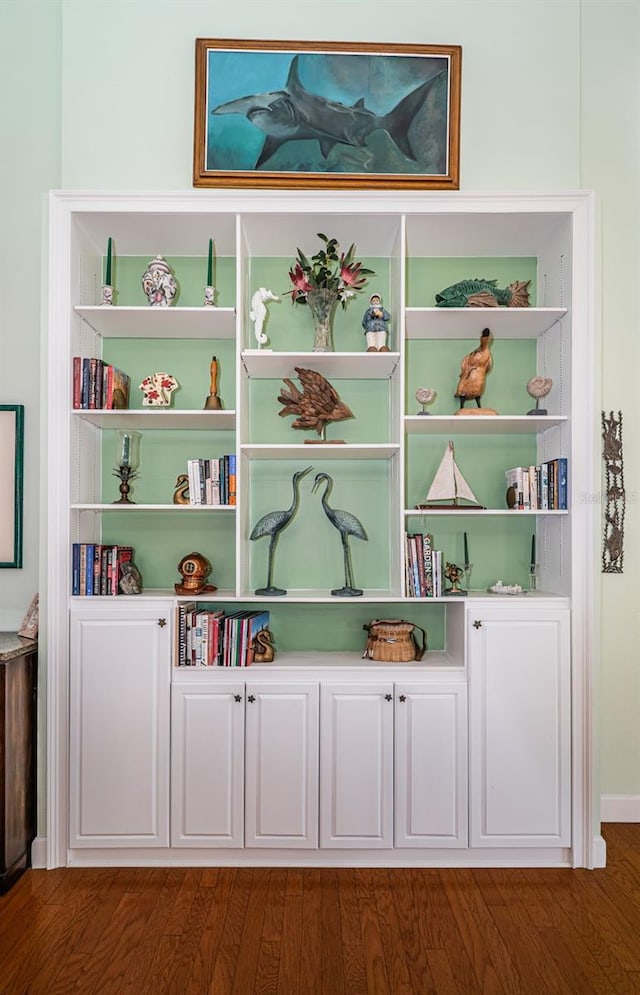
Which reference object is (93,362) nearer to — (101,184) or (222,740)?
(101,184)

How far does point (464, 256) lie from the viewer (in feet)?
11.1

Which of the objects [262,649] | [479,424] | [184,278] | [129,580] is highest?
[184,278]

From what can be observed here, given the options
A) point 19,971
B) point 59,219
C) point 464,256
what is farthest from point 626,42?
point 19,971

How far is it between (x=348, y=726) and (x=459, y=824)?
57cm

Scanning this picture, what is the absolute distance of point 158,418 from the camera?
3.08 meters

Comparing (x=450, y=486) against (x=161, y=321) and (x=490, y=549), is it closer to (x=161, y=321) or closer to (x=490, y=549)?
(x=490, y=549)

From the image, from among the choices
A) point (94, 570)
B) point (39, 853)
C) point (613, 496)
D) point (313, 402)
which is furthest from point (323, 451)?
point (39, 853)

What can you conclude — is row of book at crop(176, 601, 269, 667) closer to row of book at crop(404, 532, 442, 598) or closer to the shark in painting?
row of book at crop(404, 532, 442, 598)

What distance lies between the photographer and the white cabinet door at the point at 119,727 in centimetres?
285

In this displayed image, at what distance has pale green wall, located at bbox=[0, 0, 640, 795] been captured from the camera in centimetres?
307

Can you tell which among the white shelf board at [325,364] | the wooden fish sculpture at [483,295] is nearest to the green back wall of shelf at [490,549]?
the white shelf board at [325,364]

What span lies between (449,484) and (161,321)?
1.37m

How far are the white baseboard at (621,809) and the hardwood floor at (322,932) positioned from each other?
444 mm

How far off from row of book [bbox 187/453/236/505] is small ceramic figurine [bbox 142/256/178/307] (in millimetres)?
685
